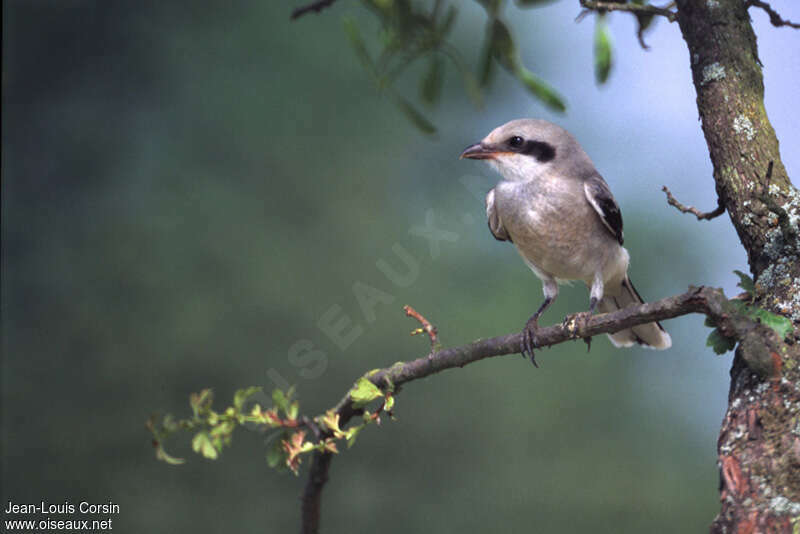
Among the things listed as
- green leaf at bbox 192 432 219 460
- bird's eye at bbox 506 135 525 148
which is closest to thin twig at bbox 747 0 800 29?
bird's eye at bbox 506 135 525 148

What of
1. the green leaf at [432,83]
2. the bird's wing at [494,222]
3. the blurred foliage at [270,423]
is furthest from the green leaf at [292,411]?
the bird's wing at [494,222]

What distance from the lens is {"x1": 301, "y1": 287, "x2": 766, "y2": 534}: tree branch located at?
1294mm

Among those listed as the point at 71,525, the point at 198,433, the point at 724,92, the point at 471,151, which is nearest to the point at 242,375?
the point at 71,525

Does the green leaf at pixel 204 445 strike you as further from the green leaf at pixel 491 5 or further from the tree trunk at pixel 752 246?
the green leaf at pixel 491 5

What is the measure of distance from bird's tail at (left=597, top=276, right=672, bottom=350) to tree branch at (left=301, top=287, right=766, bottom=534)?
0.75 metres

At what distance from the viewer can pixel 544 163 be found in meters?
2.32

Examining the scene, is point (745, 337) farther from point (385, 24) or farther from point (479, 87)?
point (385, 24)

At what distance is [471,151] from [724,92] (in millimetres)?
877

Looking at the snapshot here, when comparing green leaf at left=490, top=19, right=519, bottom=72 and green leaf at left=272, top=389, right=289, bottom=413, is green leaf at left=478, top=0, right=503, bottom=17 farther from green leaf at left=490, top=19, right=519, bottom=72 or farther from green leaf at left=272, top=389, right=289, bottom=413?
green leaf at left=272, top=389, right=289, bottom=413

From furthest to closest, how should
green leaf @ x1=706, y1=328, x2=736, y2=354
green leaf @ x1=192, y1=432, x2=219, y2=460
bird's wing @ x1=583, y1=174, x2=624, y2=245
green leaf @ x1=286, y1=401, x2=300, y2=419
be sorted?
1. bird's wing @ x1=583, y1=174, x2=624, y2=245
2. green leaf @ x1=286, y1=401, x2=300, y2=419
3. green leaf @ x1=192, y1=432, x2=219, y2=460
4. green leaf @ x1=706, y1=328, x2=736, y2=354

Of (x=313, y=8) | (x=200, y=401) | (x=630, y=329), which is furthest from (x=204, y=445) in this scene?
(x=630, y=329)

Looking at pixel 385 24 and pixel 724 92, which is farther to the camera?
pixel 385 24

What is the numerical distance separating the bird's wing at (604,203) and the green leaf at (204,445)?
4.29 ft

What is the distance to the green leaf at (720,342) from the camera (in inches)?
52.0
